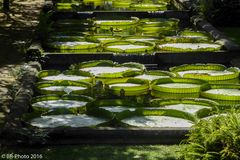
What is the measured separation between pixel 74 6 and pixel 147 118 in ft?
38.4

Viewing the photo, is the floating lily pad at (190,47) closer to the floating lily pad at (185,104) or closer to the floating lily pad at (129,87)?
the floating lily pad at (129,87)

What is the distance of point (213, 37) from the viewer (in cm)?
1453

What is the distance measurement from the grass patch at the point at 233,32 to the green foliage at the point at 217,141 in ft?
28.3

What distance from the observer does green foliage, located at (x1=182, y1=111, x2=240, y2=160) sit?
6188 mm

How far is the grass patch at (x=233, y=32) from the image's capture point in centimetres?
1530

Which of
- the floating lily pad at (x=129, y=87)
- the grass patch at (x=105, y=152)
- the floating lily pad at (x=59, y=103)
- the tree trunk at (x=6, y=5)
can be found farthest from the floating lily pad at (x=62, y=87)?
the tree trunk at (x=6, y=5)

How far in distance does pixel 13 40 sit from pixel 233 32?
20.0 ft

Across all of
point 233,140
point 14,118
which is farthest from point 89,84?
point 233,140

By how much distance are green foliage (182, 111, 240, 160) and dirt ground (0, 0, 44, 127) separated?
3699 millimetres

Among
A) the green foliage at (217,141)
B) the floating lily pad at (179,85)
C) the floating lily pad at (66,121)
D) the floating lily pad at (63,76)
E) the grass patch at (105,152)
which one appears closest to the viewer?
the green foliage at (217,141)

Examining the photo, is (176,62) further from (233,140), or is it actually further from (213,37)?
(233,140)

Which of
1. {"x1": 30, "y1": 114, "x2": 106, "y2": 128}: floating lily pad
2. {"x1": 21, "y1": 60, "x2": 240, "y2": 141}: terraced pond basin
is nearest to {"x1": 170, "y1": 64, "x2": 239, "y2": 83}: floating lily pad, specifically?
{"x1": 21, "y1": 60, "x2": 240, "y2": 141}: terraced pond basin

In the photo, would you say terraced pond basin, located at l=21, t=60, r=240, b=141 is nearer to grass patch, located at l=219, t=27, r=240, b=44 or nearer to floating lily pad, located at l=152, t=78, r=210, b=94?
floating lily pad, located at l=152, t=78, r=210, b=94

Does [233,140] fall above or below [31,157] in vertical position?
above
